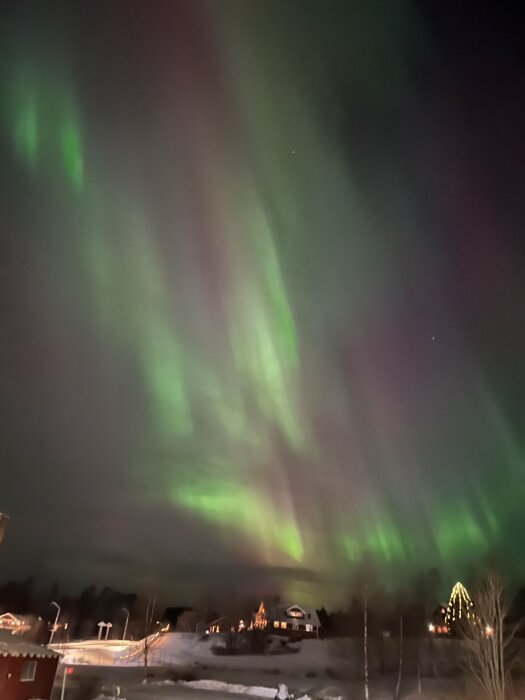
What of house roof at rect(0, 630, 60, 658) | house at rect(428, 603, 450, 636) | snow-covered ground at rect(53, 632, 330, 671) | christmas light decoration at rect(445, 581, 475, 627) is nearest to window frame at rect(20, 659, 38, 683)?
house roof at rect(0, 630, 60, 658)

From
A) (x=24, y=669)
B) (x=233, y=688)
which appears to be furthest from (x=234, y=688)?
(x=24, y=669)

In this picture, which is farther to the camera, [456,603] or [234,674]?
[456,603]

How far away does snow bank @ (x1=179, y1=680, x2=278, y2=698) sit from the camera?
4975 centimetres

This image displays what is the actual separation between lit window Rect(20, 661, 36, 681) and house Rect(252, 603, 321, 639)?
283 ft

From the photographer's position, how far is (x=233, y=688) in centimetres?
5253

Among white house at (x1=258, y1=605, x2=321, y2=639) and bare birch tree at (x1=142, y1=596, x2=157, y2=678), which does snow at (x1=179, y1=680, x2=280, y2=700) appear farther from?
white house at (x1=258, y1=605, x2=321, y2=639)

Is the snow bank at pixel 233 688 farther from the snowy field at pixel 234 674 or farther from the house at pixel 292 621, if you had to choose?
the house at pixel 292 621

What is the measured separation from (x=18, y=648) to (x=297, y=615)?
311 feet

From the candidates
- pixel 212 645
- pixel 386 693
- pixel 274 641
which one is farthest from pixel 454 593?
pixel 386 693

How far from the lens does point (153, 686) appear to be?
51.3 meters

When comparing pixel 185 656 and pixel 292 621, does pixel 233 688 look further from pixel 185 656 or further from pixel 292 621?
pixel 292 621

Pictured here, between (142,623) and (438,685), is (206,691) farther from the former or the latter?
(142,623)

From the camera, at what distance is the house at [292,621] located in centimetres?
11375

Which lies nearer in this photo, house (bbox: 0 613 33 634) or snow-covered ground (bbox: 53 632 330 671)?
snow-covered ground (bbox: 53 632 330 671)
